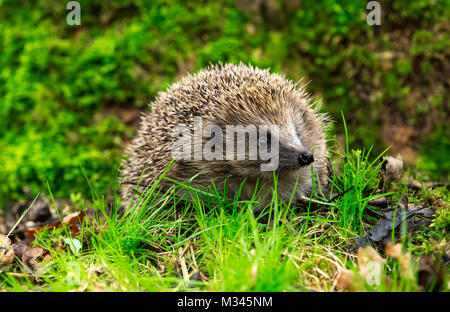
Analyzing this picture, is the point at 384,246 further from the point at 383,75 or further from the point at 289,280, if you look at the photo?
the point at 383,75

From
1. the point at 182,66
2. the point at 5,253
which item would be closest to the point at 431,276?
the point at 5,253

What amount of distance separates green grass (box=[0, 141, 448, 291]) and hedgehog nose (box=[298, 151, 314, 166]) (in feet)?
1.08

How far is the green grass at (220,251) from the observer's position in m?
3.35

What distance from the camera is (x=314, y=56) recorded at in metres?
7.91

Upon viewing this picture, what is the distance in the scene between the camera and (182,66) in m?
7.88

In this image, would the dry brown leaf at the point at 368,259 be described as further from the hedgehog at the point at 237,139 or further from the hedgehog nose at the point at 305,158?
the hedgehog at the point at 237,139

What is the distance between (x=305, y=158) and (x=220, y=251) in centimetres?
129

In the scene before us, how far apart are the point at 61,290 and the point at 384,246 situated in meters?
2.51

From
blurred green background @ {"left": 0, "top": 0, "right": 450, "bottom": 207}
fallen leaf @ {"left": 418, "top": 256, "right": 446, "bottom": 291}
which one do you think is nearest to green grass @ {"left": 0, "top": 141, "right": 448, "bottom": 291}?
fallen leaf @ {"left": 418, "top": 256, "right": 446, "bottom": 291}

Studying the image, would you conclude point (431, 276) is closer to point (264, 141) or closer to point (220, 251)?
point (220, 251)

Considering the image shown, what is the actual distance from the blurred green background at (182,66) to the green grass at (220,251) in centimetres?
312

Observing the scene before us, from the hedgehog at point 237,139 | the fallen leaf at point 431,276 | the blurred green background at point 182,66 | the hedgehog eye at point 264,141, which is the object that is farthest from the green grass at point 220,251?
the blurred green background at point 182,66
